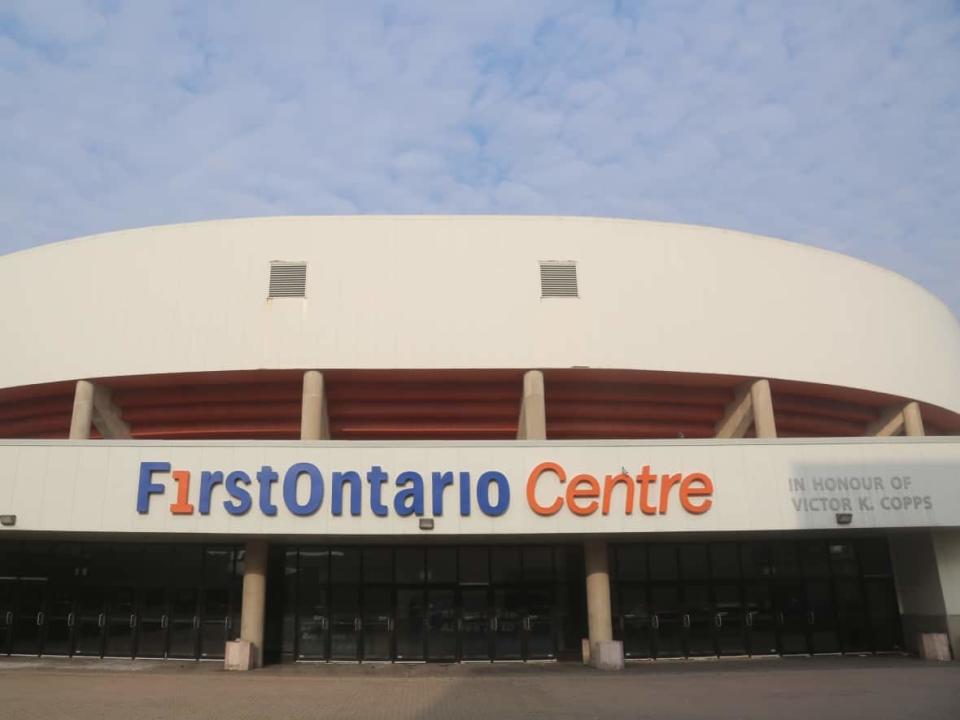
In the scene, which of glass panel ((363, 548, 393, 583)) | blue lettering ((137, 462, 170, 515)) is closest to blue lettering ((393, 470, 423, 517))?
glass panel ((363, 548, 393, 583))

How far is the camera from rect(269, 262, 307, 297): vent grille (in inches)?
756

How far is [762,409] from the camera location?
19.1m

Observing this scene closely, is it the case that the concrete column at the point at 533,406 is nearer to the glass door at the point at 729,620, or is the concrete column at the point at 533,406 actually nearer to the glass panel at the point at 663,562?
the glass panel at the point at 663,562

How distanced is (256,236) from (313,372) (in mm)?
3849

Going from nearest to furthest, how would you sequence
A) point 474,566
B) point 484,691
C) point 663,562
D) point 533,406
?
point 484,691, point 533,406, point 474,566, point 663,562

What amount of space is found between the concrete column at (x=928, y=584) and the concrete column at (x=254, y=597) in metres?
14.3

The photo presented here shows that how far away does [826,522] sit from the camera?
53.1ft

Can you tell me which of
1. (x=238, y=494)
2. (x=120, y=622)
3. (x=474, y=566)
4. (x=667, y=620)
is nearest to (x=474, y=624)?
(x=474, y=566)

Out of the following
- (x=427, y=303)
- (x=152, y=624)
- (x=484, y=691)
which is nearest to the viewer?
(x=484, y=691)

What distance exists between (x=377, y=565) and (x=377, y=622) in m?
1.28

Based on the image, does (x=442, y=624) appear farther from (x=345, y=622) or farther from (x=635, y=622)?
(x=635, y=622)

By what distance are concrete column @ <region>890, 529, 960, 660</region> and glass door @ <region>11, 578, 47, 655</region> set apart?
66.4 feet

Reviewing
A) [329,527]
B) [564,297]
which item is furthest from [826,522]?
[329,527]

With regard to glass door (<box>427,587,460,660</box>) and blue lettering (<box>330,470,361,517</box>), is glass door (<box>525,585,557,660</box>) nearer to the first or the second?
glass door (<box>427,587,460,660</box>)
